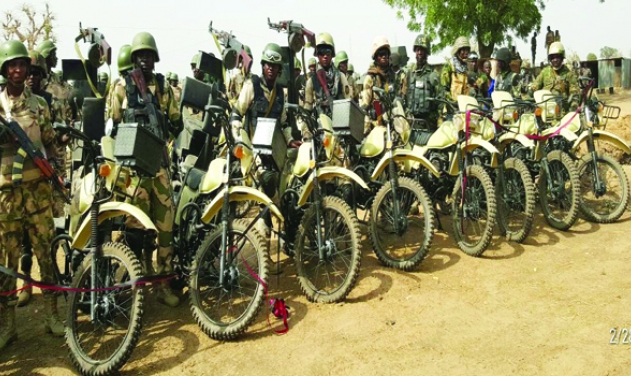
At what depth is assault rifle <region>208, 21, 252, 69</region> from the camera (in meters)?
6.05

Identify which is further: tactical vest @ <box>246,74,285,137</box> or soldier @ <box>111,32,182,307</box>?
tactical vest @ <box>246,74,285,137</box>

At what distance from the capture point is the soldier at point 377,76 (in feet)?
21.3

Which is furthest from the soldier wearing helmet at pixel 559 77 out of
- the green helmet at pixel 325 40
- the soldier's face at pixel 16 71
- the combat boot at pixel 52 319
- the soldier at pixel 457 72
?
the combat boot at pixel 52 319

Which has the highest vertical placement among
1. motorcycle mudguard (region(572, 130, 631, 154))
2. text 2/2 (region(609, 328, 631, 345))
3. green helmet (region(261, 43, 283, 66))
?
green helmet (region(261, 43, 283, 66))

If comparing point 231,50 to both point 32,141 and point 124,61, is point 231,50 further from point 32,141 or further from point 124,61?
point 32,141

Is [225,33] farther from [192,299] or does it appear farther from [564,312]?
[564,312]

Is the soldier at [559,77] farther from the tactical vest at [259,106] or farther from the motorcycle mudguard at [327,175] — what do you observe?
the motorcycle mudguard at [327,175]

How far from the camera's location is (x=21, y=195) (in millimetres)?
4316

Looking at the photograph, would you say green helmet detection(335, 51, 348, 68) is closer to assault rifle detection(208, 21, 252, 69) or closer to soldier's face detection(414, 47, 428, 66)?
soldier's face detection(414, 47, 428, 66)

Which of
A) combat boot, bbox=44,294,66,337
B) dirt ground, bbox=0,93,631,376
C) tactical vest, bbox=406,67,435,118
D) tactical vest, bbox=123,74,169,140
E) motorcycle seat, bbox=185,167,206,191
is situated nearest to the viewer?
dirt ground, bbox=0,93,631,376

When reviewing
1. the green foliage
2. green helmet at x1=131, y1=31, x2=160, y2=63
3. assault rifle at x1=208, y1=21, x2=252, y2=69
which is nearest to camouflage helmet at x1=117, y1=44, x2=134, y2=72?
assault rifle at x1=208, y1=21, x2=252, y2=69

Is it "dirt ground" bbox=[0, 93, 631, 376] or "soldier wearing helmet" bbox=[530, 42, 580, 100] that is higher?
"soldier wearing helmet" bbox=[530, 42, 580, 100]

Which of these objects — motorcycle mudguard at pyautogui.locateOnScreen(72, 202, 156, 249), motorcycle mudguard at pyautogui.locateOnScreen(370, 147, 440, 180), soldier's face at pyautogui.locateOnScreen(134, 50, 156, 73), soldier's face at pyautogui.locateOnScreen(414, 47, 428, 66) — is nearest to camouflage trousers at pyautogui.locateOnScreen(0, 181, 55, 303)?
motorcycle mudguard at pyautogui.locateOnScreen(72, 202, 156, 249)

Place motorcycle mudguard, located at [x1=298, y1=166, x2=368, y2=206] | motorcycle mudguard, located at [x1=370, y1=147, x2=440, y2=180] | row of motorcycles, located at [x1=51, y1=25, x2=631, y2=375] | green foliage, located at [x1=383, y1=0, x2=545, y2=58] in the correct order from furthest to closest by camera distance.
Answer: green foliage, located at [x1=383, y1=0, x2=545, y2=58]
motorcycle mudguard, located at [x1=370, y1=147, x2=440, y2=180]
motorcycle mudguard, located at [x1=298, y1=166, x2=368, y2=206]
row of motorcycles, located at [x1=51, y1=25, x2=631, y2=375]
